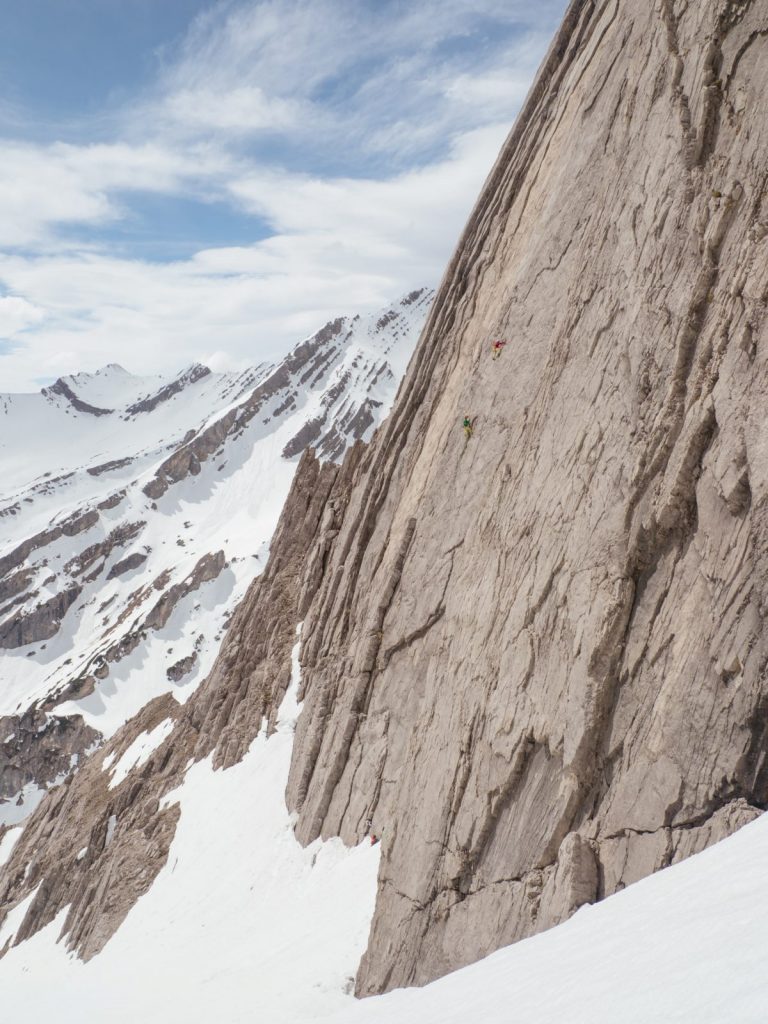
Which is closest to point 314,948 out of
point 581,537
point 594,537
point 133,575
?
point 581,537

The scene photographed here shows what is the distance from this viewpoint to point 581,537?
13445 millimetres

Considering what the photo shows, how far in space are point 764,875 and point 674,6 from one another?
55.3 feet

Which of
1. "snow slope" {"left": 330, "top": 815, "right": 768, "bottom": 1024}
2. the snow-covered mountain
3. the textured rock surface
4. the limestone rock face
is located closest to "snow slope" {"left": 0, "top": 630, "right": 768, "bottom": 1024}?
"snow slope" {"left": 330, "top": 815, "right": 768, "bottom": 1024}

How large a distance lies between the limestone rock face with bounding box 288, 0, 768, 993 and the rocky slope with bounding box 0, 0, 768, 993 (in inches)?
2.0

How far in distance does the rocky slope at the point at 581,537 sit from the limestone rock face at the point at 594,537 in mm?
52

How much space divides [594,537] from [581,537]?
0.36 m

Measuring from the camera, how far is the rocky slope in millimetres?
10797

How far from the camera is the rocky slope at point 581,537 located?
1080 centimetres

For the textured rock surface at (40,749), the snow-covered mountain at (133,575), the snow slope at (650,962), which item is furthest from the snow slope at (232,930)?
the textured rock surface at (40,749)

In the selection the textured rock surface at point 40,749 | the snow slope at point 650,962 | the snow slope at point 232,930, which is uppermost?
the snow slope at point 650,962

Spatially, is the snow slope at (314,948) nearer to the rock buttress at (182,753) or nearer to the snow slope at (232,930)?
the snow slope at (232,930)

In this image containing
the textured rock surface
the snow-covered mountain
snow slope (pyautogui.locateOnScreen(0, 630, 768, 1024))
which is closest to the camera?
snow slope (pyautogui.locateOnScreen(0, 630, 768, 1024))

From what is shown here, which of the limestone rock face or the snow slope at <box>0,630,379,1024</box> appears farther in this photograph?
the snow slope at <box>0,630,379,1024</box>

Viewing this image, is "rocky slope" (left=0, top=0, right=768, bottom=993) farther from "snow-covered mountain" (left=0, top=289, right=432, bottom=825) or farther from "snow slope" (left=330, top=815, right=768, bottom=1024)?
"snow-covered mountain" (left=0, top=289, right=432, bottom=825)
